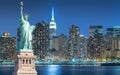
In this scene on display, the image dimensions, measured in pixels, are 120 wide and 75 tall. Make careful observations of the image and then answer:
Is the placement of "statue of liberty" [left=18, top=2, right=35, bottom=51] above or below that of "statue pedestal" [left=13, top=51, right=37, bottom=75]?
above

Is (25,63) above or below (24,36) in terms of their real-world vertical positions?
below

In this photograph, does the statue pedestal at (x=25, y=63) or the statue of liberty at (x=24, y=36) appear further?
the statue of liberty at (x=24, y=36)

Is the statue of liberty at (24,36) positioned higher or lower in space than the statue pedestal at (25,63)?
higher

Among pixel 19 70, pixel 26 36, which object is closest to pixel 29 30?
pixel 26 36

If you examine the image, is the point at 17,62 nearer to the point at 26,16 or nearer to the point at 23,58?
the point at 23,58

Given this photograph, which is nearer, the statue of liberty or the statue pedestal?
the statue pedestal

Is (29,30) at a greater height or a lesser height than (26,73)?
greater

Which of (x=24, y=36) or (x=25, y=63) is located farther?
(x=24, y=36)

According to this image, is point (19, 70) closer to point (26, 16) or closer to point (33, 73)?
point (33, 73)
